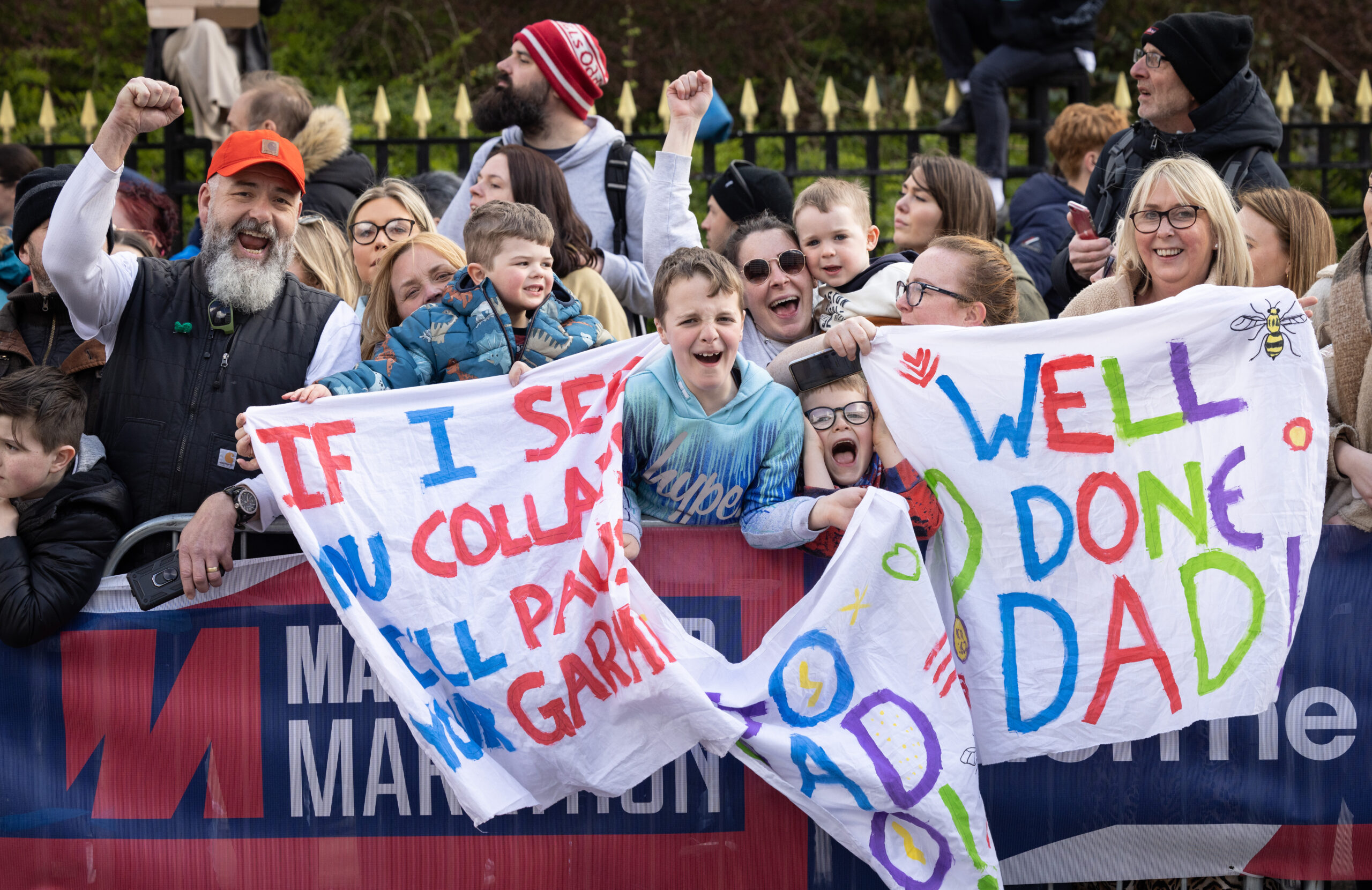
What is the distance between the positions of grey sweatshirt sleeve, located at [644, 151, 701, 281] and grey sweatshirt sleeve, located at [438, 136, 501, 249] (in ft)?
3.21

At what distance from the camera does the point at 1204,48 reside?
5.25 m

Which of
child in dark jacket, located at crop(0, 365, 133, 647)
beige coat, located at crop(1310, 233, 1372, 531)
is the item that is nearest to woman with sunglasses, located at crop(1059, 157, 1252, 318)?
beige coat, located at crop(1310, 233, 1372, 531)

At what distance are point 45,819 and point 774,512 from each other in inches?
83.7

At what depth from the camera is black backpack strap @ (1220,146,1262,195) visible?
206 inches

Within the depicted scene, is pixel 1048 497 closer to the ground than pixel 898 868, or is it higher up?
higher up

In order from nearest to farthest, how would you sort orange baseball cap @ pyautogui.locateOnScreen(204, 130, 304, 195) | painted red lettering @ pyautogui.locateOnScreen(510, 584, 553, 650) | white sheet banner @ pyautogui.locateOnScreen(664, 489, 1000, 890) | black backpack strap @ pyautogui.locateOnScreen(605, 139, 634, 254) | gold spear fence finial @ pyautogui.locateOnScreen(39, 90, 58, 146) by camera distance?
white sheet banner @ pyautogui.locateOnScreen(664, 489, 1000, 890)
painted red lettering @ pyautogui.locateOnScreen(510, 584, 553, 650)
orange baseball cap @ pyautogui.locateOnScreen(204, 130, 304, 195)
black backpack strap @ pyautogui.locateOnScreen(605, 139, 634, 254)
gold spear fence finial @ pyautogui.locateOnScreen(39, 90, 58, 146)

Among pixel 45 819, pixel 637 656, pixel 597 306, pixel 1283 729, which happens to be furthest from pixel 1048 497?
pixel 45 819

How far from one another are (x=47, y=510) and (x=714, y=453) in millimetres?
1794

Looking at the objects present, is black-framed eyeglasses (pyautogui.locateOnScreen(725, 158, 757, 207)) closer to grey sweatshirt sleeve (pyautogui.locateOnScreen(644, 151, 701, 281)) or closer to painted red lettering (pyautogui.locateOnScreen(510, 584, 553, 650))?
grey sweatshirt sleeve (pyautogui.locateOnScreen(644, 151, 701, 281))

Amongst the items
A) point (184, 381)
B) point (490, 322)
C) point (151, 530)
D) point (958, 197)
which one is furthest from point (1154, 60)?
point (151, 530)

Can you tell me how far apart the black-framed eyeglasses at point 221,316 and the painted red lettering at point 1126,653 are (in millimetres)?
2633

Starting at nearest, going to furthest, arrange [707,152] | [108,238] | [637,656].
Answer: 1. [637,656]
2. [108,238]
3. [707,152]

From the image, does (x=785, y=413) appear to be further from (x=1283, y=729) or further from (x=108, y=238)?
(x=108, y=238)

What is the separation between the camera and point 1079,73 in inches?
367
